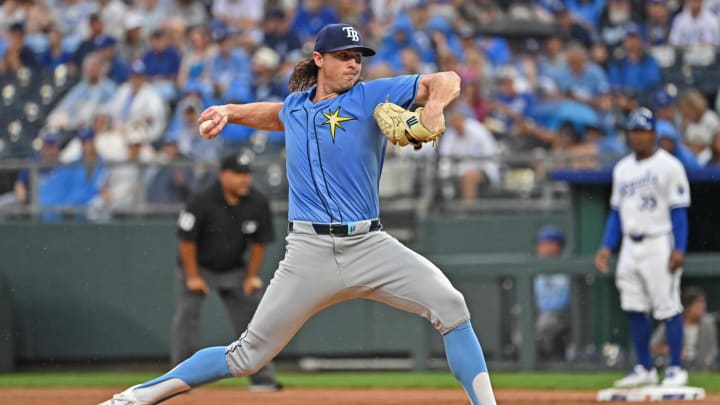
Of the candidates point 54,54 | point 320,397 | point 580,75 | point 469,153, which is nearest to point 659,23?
point 580,75

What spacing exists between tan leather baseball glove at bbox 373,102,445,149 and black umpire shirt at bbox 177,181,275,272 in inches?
192

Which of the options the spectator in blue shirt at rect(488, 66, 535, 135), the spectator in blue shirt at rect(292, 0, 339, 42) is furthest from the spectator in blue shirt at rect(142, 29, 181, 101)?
the spectator in blue shirt at rect(488, 66, 535, 135)

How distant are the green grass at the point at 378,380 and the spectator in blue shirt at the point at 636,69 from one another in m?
4.40

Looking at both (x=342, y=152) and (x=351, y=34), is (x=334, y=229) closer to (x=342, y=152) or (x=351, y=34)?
(x=342, y=152)

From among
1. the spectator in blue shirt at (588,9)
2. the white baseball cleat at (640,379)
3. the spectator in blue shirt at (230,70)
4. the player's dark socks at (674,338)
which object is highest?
the spectator in blue shirt at (588,9)

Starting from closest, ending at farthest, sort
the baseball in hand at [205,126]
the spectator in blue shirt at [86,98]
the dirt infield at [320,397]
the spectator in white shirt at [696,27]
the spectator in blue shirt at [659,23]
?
the baseball in hand at [205,126], the dirt infield at [320,397], the spectator in blue shirt at [86,98], the spectator in white shirt at [696,27], the spectator in blue shirt at [659,23]

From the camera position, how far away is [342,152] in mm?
5715

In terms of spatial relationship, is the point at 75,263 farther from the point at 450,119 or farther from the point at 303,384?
the point at 450,119

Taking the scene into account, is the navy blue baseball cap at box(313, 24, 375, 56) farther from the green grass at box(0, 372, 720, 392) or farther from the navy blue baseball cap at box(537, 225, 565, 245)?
the navy blue baseball cap at box(537, 225, 565, 245)

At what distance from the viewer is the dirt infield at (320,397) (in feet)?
29.6

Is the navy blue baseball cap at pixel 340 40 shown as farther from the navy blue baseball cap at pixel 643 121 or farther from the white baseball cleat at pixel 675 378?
the white baseball cleat at pixel 675 378

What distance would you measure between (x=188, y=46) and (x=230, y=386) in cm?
632

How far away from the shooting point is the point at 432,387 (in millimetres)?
10672

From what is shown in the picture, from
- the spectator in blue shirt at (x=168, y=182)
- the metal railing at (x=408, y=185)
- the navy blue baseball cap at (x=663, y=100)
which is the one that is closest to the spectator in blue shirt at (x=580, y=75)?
the navy blue baseball cap at (x=663, y=100)
